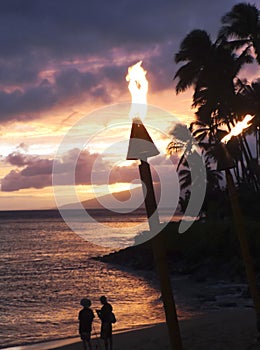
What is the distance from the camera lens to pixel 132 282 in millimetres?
39625

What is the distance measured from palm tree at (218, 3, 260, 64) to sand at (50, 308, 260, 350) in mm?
16647

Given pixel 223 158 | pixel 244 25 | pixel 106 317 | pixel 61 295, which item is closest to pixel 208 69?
pixel 244 25

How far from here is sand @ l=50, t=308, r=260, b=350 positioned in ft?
45.2

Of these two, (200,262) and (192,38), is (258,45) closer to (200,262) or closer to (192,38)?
(192,38)

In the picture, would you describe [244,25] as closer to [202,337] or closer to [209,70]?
[209,70]

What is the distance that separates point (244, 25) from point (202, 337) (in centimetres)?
2004

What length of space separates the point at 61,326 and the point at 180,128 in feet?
112

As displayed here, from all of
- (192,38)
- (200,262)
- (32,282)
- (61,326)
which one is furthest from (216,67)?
(32,282)

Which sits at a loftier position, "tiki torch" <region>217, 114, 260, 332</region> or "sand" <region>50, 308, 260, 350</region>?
"tiki torch" <region>217, 114, 260, 332</region>

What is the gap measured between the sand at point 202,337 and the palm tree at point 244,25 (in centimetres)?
1665

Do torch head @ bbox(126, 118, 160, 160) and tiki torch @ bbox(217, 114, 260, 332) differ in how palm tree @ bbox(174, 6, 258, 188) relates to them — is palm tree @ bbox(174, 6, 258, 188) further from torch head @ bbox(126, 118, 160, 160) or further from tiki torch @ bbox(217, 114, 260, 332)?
torch head @ bbox(126, 118, 160, 160)

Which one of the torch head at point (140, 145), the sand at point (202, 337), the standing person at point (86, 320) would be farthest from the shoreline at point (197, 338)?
the torch head at point (140, 145)

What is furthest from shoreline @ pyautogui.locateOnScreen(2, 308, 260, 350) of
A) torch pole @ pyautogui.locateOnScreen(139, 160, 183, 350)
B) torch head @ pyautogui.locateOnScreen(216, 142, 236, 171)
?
torch pole @ pyautogui.locateOnScreen(139, 160, 183, 350)

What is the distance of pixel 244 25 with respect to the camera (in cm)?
2939
